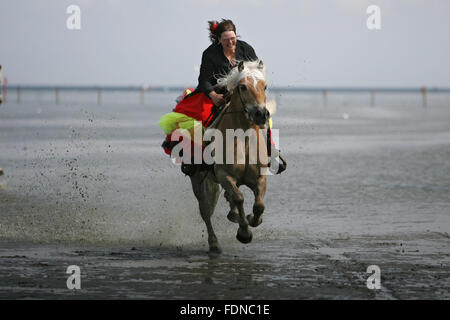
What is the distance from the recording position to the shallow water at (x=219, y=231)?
9000 mm

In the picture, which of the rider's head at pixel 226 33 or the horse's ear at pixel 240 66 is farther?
the rider's head at pixel 226 33

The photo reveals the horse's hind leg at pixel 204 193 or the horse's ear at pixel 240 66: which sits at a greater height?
the horse's ear at pixel 240 66

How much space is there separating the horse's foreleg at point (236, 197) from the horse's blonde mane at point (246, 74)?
1.03 meters

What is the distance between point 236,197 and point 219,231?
9.50ft

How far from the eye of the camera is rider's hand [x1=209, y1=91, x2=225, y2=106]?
35.4ft

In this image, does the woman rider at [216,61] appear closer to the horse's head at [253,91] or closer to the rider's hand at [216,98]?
the rider's hand at [216,98]

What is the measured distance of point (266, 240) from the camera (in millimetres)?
12148

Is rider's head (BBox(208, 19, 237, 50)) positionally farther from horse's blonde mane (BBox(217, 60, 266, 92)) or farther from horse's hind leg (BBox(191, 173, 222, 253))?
horse's hind leg (BBox(191, 173, 222, 253))

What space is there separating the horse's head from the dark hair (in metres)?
0.81

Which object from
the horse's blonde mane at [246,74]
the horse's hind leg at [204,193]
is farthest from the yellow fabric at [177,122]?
the horse's blonde mane at [246,74]

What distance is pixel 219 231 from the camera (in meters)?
13.1

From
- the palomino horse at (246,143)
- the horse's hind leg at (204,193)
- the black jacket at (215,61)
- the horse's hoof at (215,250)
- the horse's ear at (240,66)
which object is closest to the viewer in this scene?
the palomino horse at (246,143)

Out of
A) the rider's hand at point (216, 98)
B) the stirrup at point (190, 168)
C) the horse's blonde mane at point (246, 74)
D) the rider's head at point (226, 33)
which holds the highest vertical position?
the rider's head at point (226, 33)

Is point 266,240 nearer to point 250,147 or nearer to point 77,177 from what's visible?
point 250,147
